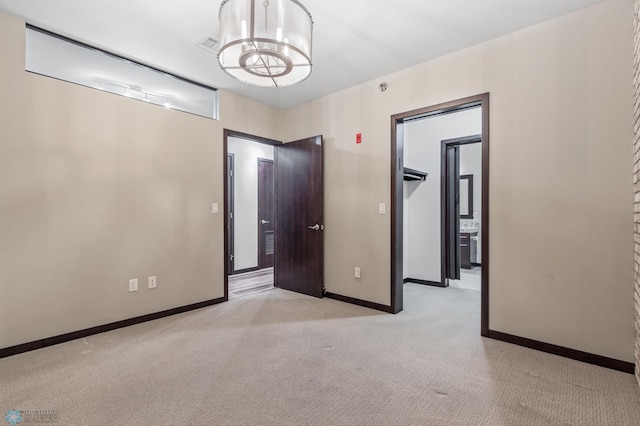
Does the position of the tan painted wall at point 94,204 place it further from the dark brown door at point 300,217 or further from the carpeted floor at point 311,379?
the dark brown door at point 300,217

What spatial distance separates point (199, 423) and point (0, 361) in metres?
1.85

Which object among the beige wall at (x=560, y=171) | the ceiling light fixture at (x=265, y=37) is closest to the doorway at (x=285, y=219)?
the beige wall at (x=560, y=171)

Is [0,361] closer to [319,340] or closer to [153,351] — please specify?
[153,351]

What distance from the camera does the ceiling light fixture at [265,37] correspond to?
168 centimetres

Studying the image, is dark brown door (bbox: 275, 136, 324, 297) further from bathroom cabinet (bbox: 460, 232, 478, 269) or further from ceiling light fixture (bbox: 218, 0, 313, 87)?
bathroom cabinet (bbox: 460, 232, 478, 269)

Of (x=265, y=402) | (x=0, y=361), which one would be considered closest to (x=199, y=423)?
(x=265, y=402)

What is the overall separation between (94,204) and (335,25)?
2643mm

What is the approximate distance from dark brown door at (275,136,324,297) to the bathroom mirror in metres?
3.77

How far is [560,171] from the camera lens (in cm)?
239

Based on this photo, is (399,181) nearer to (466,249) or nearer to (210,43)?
(210,43)

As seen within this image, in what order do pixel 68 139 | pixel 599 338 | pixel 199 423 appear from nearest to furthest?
1. pixel 199 423
2. pixel 599 338
3. pixel 68 139

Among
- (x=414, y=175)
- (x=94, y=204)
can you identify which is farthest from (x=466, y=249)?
(x=94, y=204)

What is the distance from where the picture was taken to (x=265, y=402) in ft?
5.96

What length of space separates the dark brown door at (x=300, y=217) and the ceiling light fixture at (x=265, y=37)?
200 cm
